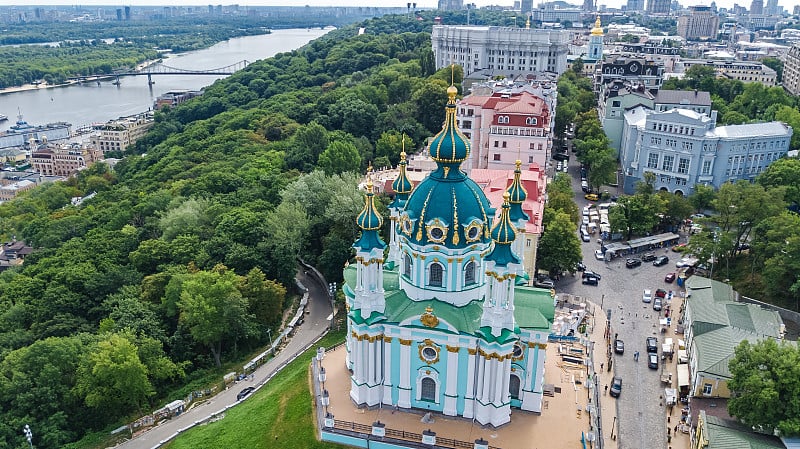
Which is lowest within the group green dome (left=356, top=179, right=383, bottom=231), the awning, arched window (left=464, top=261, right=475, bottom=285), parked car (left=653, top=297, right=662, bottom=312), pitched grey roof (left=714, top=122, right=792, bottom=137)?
the awning

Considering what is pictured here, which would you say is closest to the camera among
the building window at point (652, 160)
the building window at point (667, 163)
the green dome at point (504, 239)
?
the green dome at point (504, 239)

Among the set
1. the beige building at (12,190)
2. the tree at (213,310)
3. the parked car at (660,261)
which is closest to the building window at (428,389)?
the tree at (213,310)

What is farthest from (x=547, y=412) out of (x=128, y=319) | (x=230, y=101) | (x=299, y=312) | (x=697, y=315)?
(x=230, y=101)

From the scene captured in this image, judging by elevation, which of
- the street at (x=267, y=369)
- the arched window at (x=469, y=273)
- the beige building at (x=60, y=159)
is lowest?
the beige building at (x=60, y=159)

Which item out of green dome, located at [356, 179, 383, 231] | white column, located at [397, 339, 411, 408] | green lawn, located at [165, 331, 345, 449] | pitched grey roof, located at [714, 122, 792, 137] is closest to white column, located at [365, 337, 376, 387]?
white column, located at [397, 339, 411, 408]

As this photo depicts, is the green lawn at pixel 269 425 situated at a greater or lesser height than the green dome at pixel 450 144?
lesser

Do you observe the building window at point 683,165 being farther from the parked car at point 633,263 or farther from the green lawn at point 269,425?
the green lawn at point 269,425

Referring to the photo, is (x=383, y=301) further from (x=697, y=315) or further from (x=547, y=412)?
(x=697, y=315)

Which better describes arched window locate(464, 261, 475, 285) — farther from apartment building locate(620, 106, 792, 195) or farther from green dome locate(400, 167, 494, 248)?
apartment building locate(620, 106, 792, 195)
